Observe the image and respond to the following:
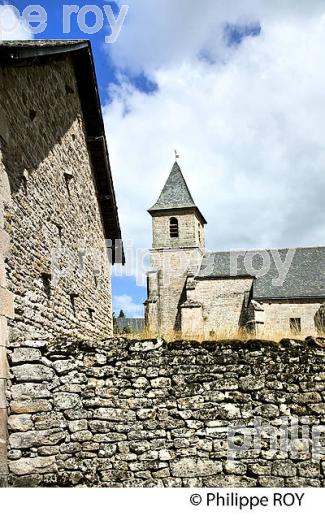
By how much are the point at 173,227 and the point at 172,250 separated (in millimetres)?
2174

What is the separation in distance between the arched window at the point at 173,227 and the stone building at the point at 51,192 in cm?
3354

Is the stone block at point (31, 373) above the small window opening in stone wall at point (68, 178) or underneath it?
underneath

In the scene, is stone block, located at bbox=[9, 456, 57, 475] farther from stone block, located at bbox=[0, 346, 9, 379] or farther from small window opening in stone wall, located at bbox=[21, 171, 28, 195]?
small window opening in stone wall, located at bbox=[21, 171, 28, 195]

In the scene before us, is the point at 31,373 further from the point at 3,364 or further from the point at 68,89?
the point at 68,89

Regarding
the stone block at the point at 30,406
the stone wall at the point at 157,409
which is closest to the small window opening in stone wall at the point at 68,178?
the stone wall at the point at 157,409

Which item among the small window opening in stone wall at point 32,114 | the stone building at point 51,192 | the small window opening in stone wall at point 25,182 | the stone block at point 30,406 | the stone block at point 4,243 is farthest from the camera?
the small window opening in stone wall at point 32,114

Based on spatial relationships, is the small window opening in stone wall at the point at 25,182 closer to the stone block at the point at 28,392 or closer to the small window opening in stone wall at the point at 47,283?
the small window opening in stone wall at the point at 47,283

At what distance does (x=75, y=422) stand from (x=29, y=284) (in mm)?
2202

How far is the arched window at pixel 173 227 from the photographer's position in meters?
48.2

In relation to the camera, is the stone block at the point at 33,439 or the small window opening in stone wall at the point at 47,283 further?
the small window opening in stone wall at the point at 47,283

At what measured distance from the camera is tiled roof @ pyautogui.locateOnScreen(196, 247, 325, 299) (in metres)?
39.8

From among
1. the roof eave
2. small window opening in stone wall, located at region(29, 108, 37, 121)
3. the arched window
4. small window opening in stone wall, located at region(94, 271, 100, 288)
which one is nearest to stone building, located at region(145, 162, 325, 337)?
the arched window

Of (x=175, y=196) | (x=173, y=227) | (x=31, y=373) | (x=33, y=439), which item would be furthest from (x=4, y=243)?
(x=175, y=196)

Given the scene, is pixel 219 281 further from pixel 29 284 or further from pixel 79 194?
pixel 29 284
